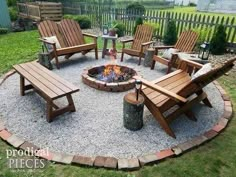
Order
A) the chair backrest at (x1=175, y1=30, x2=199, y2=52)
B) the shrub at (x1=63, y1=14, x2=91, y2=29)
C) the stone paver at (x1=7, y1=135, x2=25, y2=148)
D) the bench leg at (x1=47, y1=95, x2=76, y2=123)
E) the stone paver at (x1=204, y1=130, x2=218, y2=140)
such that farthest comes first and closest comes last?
1. the shrub at (x1=63, y1=14, x2=91, y2=29)
2. the chair backrest at (x1=175, y1=30, x2=199, y2=52)
3. the bench leg at (x1=47, y1=95, x2=76, y2=123)
4. the stone paver at (x1=204, y1=130, x2=218, y2=140)
5. the stone paver at (x1=7, y1=135, x2=25, y2=148)

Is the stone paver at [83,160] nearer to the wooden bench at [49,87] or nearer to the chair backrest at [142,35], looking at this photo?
the wooden bench at [49,87]

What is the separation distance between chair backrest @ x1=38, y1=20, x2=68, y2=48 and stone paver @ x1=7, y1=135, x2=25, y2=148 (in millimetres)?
3124

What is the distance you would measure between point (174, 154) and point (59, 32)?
4.24 m

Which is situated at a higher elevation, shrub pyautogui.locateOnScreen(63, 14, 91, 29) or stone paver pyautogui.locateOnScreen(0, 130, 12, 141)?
shrub pyautogui.locateOnScreen(63, 14, 91, 29)

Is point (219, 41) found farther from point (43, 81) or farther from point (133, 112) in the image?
point (43, 81)

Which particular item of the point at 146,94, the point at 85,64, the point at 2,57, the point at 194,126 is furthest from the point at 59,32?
the point at 194,126

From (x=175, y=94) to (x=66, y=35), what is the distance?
379cm

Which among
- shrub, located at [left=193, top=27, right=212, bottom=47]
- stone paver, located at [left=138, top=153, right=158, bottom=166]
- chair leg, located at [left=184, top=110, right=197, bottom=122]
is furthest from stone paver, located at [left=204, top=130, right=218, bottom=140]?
shrub, located at [left=193, top=27, right=212, bottom=47]

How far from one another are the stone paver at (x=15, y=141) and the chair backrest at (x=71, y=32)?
10.8 feet

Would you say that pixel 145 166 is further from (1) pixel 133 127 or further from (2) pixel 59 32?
(2) pixel 59 32

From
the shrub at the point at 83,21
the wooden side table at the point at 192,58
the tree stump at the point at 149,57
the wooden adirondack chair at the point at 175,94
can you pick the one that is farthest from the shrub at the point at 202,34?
the shrub at the point at 83,21

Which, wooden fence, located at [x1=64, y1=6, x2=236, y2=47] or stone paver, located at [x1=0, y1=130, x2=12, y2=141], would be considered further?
wooden fence, located at [x1=64, y1=6, x2=236, y2=47]

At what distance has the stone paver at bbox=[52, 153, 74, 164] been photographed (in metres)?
2.41

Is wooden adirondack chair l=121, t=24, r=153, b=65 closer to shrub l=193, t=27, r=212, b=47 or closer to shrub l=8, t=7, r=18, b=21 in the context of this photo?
shrub l=193, t=27, r=212, b=47
